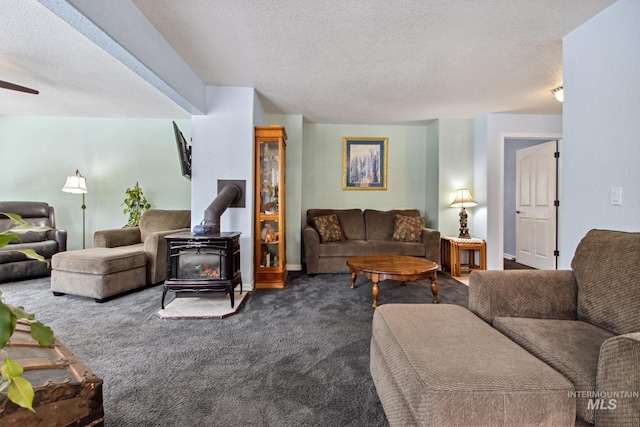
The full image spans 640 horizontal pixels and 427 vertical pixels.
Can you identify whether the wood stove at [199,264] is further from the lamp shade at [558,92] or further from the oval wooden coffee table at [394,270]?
the lamp shade at [558,92]

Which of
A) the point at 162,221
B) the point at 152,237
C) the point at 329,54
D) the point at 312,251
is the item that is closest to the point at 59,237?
the point at 162,221

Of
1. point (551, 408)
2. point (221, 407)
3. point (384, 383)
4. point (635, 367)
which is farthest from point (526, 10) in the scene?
point (221, 407)

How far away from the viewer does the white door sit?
451 centimetres

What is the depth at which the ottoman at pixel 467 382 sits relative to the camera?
0.96 metres

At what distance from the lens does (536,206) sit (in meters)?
4.83

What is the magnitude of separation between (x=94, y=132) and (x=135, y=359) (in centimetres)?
424

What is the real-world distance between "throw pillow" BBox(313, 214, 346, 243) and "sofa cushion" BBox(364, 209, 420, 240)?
542 millimetres

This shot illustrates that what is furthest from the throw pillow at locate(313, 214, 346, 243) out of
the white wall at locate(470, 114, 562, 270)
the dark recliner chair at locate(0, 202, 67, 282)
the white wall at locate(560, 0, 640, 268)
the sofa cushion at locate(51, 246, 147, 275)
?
Answer: the dark recliner chair at locate(0, 202, 67, 282)

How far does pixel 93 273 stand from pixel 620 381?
3870 mm

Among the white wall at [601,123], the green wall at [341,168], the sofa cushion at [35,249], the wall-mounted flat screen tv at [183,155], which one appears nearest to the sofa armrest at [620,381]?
the white wall at [601,123]

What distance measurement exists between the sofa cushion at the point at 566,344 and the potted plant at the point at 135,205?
4812 millimetres

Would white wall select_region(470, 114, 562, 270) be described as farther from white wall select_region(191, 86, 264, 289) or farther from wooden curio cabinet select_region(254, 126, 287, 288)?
white wall select_region(191, 86, 264, 289)

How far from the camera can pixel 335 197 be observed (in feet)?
16.6

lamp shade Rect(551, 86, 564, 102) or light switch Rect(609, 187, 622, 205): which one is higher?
lamp shade Rect(551, 86, 564, 102)
